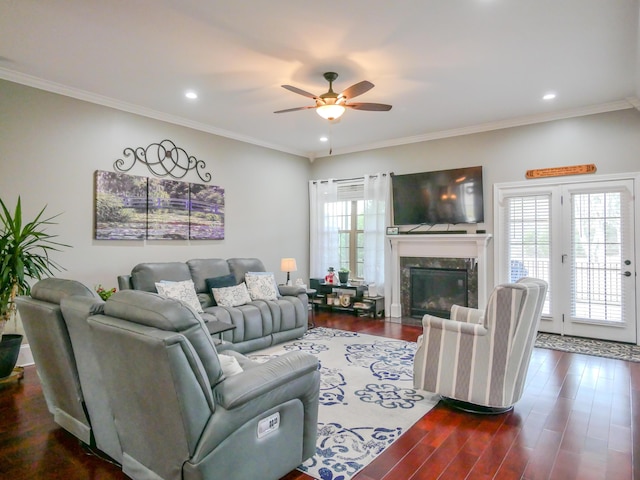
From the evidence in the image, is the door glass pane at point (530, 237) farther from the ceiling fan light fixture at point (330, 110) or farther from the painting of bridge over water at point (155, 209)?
the painting of bridge over water at point (155, 209)

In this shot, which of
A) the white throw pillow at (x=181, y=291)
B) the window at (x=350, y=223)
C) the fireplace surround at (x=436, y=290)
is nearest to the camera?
the white throw pillow at (x=181, y=291)

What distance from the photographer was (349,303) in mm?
6633

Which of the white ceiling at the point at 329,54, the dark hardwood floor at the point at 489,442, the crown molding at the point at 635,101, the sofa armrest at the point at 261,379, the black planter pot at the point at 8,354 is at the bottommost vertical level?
the dark hardwood floor at the point at 489,442

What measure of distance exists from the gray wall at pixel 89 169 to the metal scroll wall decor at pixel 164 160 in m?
0.07

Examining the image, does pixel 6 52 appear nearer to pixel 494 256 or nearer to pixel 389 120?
pixel 389 120

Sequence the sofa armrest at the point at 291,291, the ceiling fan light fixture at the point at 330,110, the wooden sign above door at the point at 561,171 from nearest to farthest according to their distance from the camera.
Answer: the ceiling fan light fixture at the point at 330,110, the wooden sign above door at the point at 561,171, the sofa armrest at the point at 291,291

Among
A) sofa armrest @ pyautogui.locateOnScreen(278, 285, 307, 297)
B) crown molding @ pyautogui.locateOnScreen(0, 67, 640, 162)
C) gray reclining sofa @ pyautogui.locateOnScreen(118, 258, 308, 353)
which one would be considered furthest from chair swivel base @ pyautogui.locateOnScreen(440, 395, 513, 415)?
crown molding @ pyautogui.locateOnScreen(0, 67, 640, 162)

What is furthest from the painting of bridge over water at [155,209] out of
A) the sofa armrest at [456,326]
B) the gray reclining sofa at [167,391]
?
the sofa armrest at [456,326]

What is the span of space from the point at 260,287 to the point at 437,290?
2.83 meters

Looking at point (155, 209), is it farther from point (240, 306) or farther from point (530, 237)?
point (530, 237)

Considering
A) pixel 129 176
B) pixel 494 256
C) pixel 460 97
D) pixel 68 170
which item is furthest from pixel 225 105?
pixel 494 256

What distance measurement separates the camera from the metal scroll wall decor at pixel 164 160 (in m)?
4.83

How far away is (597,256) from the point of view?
4926 mm

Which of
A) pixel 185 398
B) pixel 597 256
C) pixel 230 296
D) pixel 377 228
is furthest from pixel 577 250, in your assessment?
pixel 185 398
